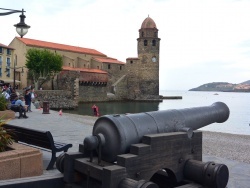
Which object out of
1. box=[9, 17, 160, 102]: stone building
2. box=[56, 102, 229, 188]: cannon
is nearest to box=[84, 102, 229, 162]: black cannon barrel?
box=[56, 102, 229, 188]: cannon

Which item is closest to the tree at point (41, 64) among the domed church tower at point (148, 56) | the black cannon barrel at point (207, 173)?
the domed church tower at point (148, 56)

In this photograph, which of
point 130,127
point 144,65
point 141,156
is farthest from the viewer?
point 144,65

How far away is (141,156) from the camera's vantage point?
10.4 feet

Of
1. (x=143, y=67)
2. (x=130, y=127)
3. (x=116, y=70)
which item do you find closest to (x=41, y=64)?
(x=116, y=70)

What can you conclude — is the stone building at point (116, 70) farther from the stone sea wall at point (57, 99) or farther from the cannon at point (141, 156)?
the cannon at point (141, 156)

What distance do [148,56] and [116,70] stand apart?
23.3 feet

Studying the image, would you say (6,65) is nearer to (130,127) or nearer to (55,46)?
(55,46)

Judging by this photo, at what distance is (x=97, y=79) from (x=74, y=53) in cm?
783

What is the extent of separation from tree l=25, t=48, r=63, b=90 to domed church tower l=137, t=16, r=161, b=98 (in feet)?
69.1

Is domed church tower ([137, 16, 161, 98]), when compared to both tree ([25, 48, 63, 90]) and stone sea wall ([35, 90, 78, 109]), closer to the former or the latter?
stone sea wall ([35, 90, 78, 109])

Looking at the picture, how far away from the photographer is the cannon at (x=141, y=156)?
9.93 feet

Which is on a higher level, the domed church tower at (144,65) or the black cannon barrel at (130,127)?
the domed church tower at (144,65)

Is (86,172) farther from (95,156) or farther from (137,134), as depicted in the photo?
(137,134)

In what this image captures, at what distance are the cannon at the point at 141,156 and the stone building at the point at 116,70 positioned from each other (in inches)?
1875
